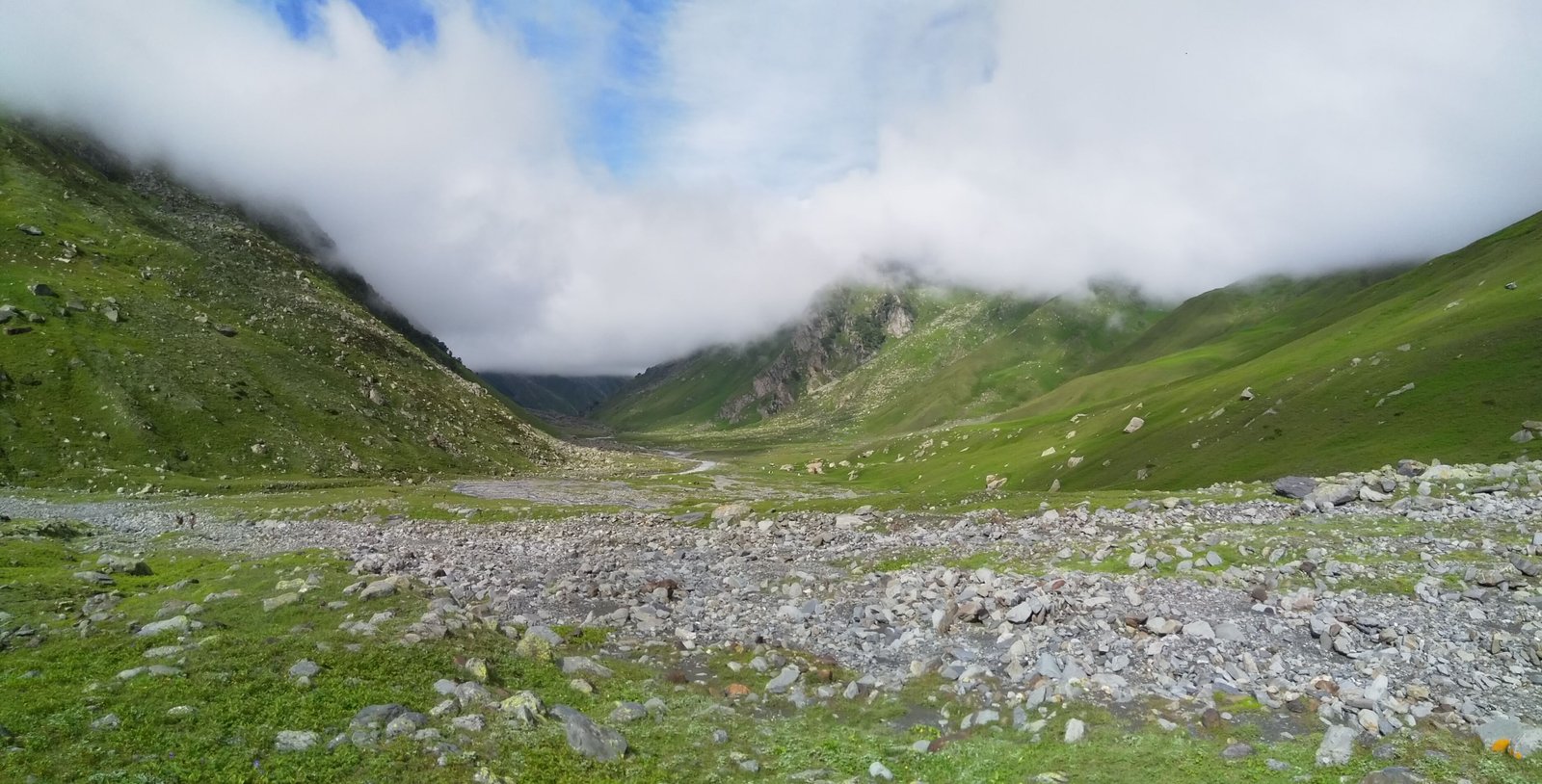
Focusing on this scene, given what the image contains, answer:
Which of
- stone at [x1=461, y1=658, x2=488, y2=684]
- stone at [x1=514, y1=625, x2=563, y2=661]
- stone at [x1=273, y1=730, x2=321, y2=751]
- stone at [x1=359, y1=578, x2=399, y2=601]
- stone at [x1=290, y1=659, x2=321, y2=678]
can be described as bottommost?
stone at [x1=514, y1=625, x2=563, y2=661]

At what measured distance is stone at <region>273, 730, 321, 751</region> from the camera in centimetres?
1358

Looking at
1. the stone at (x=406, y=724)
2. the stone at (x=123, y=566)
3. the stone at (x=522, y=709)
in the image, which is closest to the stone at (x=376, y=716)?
the stone at (x=406, y=724)

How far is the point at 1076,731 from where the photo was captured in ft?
56.2

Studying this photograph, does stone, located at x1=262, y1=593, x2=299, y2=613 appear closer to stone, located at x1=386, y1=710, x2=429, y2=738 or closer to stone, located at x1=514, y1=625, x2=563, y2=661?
stone, located at x1=514, y1=625, x2=563, y2=661

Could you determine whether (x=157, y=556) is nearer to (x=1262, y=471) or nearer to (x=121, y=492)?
(x=121, y=492)

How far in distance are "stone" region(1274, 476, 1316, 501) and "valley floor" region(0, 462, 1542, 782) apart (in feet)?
5.67

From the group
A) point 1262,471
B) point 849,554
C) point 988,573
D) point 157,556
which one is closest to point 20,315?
point 157,556

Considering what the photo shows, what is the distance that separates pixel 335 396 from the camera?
407ft

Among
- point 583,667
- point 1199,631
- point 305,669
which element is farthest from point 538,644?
point 1199,631

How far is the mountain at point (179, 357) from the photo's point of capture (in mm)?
87438

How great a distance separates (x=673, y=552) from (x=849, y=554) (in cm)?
1212

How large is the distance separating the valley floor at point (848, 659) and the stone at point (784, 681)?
0.15 m

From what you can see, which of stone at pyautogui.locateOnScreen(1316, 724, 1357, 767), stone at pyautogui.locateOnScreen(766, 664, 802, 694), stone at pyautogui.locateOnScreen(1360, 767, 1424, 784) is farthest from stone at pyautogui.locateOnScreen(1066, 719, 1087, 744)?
stone at pyautogui.locateOnScreen(766, 664, 802, 694)

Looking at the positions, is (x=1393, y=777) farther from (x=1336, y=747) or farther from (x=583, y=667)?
(x=583, y=667)
